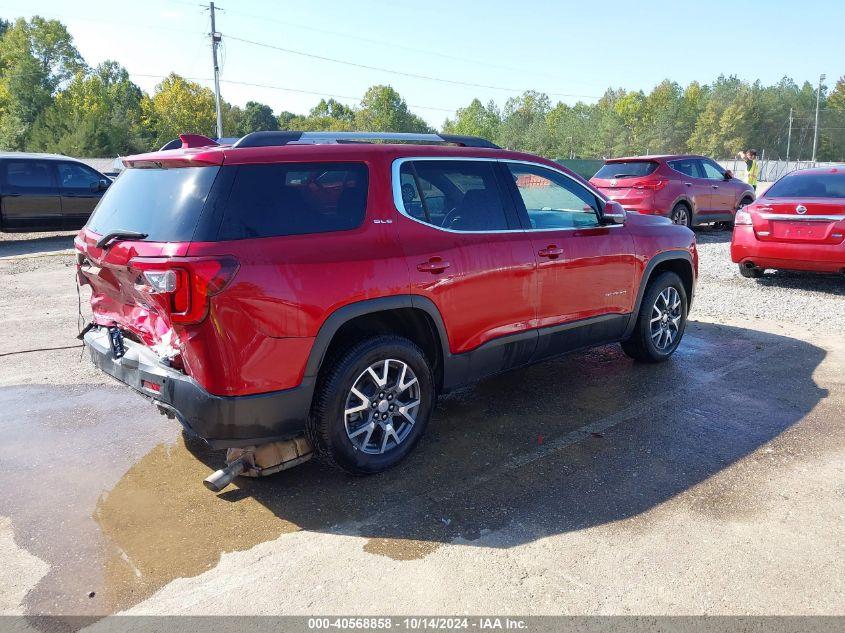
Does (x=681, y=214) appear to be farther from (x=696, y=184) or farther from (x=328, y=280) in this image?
(x=328, y=280)

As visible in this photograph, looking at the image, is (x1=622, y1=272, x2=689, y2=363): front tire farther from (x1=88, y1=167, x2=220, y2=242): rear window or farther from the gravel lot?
(x1=88, y1=167, x2=220, y2=242): rear window

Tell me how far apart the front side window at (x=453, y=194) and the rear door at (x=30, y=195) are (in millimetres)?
12749

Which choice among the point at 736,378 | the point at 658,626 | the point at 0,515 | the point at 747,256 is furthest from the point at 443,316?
the point at 747,256

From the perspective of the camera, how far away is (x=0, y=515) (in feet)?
11.3

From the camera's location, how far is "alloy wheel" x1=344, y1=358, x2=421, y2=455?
3.67 meters

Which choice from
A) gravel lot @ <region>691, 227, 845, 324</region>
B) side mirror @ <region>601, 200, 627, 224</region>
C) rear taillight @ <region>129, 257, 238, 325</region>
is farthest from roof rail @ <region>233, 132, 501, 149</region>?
gravel lot @ <region>691, 227, 845, 324</region>

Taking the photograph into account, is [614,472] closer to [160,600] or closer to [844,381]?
[160,600]

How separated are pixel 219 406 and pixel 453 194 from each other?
202cm

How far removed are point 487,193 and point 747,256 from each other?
628cm

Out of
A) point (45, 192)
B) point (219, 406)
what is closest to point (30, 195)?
point (45, 192)

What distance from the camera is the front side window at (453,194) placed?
395 centimetres

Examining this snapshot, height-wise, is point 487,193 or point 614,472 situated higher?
point 487,193

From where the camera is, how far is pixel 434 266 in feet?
12.7

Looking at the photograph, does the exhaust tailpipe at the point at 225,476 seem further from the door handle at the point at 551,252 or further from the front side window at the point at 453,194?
the door handle at the point at 551,252
